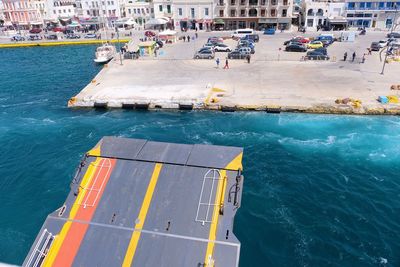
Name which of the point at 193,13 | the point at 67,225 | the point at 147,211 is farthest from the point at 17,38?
the point at 147,211

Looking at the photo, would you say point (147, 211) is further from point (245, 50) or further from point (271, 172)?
point (245, 50)

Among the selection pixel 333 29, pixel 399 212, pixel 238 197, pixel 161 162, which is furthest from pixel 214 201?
pixel 333 29

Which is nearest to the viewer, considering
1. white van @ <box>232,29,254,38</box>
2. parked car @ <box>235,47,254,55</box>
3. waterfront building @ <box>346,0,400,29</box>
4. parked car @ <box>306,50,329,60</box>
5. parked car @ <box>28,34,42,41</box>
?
parked car @ <box>306,50,329,60</box>

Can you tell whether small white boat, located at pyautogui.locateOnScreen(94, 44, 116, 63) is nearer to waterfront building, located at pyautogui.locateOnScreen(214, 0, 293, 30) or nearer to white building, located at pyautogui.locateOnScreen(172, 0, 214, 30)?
white building, located at pyautogui.locateOnScreen(172, 0, 214, 30)

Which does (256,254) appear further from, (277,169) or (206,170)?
(277,169)

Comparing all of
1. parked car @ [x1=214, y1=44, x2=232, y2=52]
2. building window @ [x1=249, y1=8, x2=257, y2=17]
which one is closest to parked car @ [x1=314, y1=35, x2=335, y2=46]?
parked car @ [x1=214, y1=44, x2=232, y2=52]

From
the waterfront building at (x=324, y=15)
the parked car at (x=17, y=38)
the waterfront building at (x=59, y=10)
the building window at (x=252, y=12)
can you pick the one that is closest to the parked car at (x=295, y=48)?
the waterfront building at (x=324, y=15)
